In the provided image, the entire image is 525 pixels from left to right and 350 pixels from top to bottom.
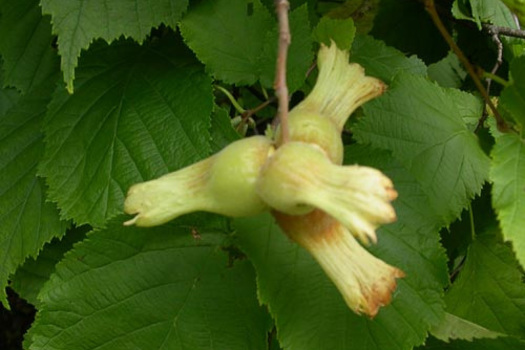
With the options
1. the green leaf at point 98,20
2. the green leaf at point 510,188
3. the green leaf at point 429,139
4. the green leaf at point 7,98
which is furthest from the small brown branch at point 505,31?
the green leaf at point 7,98

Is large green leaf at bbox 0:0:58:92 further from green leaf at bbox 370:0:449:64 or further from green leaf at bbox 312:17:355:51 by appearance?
green leaf at bbox 370:0:449:64

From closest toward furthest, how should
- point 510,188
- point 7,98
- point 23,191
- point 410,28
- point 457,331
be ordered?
point 510,188, point 457,331, point 23,191, point 7,98, point 410,28

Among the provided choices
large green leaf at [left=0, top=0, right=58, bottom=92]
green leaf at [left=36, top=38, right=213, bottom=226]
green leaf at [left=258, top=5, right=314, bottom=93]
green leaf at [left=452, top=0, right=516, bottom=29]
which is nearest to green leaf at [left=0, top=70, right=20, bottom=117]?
large green leaf at [left=0, top=0, right=58, bottom=92]

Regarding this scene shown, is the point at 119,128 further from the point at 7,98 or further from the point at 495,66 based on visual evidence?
the point at 495,66

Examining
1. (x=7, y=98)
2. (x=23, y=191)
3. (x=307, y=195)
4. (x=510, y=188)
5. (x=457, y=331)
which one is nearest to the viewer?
(x=307, y=195)

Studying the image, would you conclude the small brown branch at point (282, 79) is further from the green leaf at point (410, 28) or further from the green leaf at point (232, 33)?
the green leaf at point (410, 28)

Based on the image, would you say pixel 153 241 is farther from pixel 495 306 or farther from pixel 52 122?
pixel 495 306

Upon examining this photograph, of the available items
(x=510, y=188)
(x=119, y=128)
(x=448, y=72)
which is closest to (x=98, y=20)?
(x=119, y=128)
